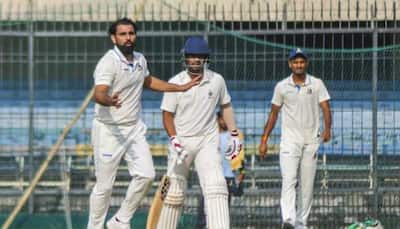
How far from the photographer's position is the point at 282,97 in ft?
48.5

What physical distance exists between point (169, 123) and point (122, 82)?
2.31 ft

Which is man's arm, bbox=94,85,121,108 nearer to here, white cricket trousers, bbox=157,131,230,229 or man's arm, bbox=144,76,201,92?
man's arm, bbox=144,76,201,92

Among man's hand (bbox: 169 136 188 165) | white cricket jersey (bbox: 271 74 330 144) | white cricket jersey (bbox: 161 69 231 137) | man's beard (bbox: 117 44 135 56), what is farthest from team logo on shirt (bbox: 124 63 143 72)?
white cricket jersey (bbox: 271 74 330 144)

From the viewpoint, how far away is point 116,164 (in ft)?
41.4

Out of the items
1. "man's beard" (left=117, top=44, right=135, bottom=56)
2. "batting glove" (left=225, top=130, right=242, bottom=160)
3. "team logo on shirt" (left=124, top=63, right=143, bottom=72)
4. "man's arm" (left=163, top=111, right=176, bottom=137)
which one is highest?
"man's beard" (left=117, top=44, right=135, bottom=56)

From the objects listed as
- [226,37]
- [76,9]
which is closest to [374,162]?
[226,37]

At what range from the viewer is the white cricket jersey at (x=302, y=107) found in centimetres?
1466

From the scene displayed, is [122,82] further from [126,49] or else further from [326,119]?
[326,119]

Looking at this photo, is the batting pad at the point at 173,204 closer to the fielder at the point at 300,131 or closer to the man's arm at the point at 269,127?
the fielder at the point at 300,131

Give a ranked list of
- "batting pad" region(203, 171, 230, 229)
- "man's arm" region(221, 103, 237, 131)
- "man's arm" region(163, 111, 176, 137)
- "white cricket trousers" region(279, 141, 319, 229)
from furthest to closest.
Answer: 1. "white cricket trousers" region(279, 141, 319, 229)
2. "man's arm" region(221, 103, 237, 131)
3. "man's arm" region(163, 111, 176, 137)
4. "batting pad" region(203, 171, 230, 229)

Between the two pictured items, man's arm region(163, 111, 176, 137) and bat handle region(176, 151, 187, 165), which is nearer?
bat handle region(176, 151, 187, 165)

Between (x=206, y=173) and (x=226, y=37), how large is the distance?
417 cm

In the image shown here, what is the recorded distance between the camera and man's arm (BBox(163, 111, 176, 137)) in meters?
12.7

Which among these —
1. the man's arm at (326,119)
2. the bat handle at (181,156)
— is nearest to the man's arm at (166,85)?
the bat handle at (181,156)
